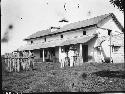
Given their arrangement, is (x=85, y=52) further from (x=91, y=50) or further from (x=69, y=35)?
(x=69, y=35)

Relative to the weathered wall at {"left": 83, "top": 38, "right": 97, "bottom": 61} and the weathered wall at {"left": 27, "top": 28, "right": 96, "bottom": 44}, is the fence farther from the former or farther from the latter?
the weathered wall at {"left": 27, "top": 28, "right": 96, "bottom": 44}

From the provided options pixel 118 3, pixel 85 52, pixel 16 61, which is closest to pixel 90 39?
pixel 85 52

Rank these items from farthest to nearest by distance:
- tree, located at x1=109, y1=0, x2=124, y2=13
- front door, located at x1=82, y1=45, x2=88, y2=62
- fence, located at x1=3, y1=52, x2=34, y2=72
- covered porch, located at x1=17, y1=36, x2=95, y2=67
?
1. front door, located at x1=82, y1=45, x2=88, y2=62
2. covered porch, located at x1=17, y1=36, x2=95, y2=67
3. fence, located at x1=3, y1=52, x2=34, y2=72
4. tree, located at x1=109, y1=0, x2=124, y2=13

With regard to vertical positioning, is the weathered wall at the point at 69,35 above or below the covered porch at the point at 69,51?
above

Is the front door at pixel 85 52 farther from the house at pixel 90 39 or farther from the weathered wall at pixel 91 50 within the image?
the weathered wall at pixel 91 50

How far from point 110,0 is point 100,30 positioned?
16.5 metres

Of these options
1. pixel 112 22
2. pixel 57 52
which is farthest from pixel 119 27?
pixel 57 52

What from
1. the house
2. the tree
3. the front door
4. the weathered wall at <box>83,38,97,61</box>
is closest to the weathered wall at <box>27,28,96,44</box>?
the house

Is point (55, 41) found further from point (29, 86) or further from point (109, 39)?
point (29, 86)

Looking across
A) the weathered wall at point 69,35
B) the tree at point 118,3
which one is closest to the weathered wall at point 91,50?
the weathered wall at point 69,35

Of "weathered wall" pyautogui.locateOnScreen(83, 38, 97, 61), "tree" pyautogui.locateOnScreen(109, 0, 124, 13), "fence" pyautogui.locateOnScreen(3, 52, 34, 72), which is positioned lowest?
"fence" pyautogui.locateOnScreen(3, 52, 34, 72)

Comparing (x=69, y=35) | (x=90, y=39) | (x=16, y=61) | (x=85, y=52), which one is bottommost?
(x=16, y=61)

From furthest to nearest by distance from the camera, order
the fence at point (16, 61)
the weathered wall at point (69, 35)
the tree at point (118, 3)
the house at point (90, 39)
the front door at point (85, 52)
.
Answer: the weathered wall at point (69, 35) → the front door at point (85, 52) → the house at point (90, 39) → the fence at point (16, 61) → the tree at point (118, 3)

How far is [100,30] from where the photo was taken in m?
27.1
